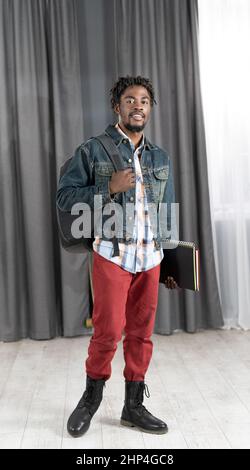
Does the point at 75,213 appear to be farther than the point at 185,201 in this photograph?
No

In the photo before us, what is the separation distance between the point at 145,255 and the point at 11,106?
183 centimetres

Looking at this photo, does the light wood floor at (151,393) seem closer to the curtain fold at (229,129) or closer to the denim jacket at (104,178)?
the curtain fold at (229,129)

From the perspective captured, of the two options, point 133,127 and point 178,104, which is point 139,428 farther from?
point 178,104

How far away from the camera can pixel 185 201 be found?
348cm

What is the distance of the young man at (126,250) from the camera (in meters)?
1.97

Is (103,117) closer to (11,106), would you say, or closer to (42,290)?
(11,106)

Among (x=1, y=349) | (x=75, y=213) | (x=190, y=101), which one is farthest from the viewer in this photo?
(x=190, y=101)

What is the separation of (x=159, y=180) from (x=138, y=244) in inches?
10.0

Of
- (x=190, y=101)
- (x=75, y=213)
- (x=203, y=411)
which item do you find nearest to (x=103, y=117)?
(x=190, y=101)

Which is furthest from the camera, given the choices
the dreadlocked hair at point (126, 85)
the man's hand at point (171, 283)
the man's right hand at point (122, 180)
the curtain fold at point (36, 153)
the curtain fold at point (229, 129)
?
the curtain fold at point (229, 129)

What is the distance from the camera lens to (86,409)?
2100 millimetres

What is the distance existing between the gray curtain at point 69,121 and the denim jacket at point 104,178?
1.43 meters

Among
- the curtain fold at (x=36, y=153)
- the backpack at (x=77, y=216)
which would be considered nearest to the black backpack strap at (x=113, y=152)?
the backpack at (x=77, y=216)

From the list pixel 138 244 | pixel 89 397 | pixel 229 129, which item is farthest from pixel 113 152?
pixel 229 129
